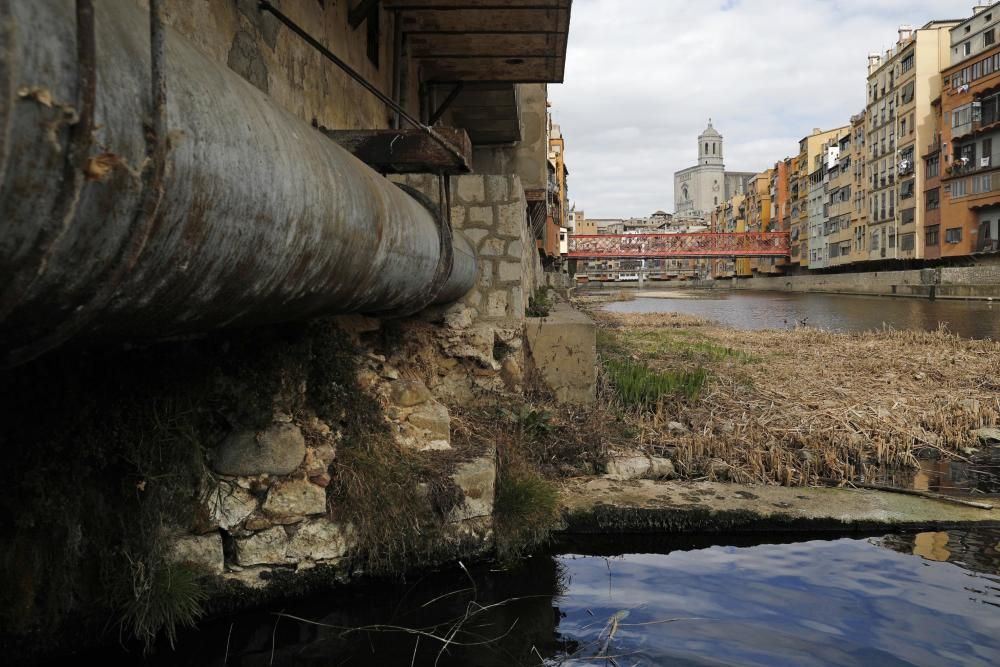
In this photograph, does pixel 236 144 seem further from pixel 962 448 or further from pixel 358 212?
pixel 962 448

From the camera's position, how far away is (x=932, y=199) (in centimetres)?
4819

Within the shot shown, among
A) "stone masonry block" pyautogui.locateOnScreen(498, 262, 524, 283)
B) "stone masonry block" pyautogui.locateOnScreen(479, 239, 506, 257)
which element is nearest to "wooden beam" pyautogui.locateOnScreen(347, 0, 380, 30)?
"stone masonry block" pyautogui.locateOnScreen(479, 239, 506, 257)

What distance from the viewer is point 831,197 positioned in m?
68.6

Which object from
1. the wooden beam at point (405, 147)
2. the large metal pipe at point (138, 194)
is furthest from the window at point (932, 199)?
the large metal pipe at point (138, 194)

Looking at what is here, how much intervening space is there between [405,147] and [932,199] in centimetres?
5337

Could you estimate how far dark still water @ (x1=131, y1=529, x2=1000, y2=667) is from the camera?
3.21 meters

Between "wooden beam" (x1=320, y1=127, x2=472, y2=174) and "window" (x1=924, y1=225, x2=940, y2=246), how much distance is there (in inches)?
2044

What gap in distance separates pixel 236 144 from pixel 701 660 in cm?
283

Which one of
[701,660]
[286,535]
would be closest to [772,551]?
[701,660]

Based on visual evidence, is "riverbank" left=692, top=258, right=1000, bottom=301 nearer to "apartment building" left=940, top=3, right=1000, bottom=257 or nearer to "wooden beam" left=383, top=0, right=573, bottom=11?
"apartment building" left=940, top=3, right=1000, bottom=257

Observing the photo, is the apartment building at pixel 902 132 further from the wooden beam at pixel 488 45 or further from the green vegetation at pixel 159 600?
the green vegetation at pixel 159 600

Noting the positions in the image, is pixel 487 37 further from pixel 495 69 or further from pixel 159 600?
pixel 159 600

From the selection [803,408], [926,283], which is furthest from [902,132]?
[803,408]

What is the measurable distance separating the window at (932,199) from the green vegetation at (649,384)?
4735 cm
